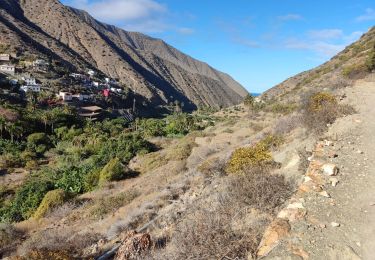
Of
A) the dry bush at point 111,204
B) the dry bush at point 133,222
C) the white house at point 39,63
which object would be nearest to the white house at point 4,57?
the white house at point 39,63

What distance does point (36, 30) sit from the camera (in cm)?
11669

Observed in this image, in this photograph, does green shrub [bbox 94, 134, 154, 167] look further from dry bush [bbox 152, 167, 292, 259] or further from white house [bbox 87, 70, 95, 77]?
white house [bbox 87, 70, 95, 77]

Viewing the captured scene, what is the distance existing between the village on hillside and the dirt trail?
2395 inches

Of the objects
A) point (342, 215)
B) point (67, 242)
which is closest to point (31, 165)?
point (67, 242)

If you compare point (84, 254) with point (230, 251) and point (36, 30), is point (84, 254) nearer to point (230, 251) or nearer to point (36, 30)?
point (230, 251)

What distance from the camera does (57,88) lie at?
257ft

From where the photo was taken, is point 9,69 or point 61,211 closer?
point 61,211

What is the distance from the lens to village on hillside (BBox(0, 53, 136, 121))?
68.1 metres

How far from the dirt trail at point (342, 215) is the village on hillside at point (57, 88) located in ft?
200

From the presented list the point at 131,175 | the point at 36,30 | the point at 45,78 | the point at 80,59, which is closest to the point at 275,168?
the point at 131,175

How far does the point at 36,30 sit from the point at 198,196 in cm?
12113

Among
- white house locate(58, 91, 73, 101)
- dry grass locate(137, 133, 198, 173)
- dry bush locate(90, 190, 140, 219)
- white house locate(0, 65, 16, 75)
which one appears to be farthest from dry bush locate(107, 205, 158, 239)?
white house locate(0, 65, 16, 75)

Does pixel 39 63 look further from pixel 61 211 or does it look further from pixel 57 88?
pixel 61 211

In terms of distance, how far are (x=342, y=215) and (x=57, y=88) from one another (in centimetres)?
7895
